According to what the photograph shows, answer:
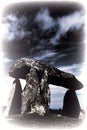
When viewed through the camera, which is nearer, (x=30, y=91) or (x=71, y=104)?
(x=30, y=91)

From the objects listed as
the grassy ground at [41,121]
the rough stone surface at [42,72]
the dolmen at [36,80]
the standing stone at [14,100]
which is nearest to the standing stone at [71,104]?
the rough stone surface at [42,72]

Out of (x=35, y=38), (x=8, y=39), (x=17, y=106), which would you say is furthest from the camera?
(x=17, y=106)

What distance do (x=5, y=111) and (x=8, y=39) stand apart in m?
2.79

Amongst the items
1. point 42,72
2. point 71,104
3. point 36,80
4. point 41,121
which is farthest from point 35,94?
point 71,104

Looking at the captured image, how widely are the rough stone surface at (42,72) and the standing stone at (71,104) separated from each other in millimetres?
434

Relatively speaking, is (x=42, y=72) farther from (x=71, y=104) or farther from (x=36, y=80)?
(x=71, y=104)

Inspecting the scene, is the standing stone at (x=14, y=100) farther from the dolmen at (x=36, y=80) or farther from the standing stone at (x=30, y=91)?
the standing stone at (x=30, y=91)

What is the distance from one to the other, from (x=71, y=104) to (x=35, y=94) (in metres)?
1.83

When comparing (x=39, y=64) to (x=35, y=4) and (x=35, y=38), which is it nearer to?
(x=35, y=38)

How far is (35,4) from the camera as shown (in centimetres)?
375

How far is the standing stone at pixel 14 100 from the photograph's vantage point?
21.2 feet

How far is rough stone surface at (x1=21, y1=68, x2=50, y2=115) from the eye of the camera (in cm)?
562

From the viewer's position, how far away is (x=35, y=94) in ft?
18.9

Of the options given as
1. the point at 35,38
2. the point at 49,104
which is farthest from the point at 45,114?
the point at 35,38
